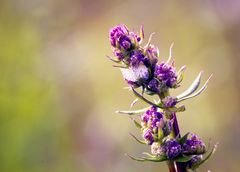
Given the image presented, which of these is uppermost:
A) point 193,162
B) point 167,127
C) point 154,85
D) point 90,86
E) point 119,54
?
point 90,86

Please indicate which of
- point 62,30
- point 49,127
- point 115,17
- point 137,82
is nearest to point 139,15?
point 115,17

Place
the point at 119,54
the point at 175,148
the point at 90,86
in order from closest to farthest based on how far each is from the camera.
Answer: the point at 175,148
the point at 119,54
the point at 90,86

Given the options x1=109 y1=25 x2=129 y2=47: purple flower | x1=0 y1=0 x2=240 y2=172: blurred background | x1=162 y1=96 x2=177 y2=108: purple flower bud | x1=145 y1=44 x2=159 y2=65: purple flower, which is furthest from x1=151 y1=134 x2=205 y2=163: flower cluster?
x1=0 y1=0 x2=240 y2=172: blurred background

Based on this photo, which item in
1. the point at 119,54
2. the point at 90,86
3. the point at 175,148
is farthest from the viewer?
the point at 90,86

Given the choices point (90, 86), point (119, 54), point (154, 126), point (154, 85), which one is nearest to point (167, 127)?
point (154, 126)

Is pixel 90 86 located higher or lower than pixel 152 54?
higher

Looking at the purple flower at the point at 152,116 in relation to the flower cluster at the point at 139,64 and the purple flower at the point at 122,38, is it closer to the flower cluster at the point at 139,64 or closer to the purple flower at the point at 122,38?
the flower cluster at the point at 139,64

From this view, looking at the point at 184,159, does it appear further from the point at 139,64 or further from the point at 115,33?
the point at 115,33
